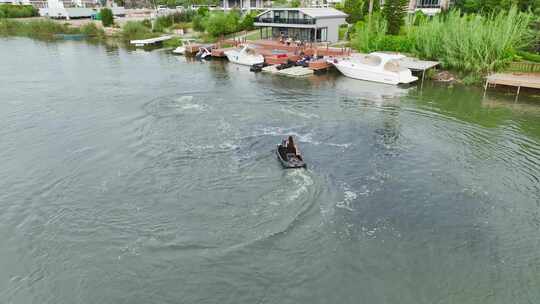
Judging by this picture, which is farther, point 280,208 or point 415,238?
point 280,208

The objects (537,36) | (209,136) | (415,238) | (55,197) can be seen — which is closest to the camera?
(415,238)

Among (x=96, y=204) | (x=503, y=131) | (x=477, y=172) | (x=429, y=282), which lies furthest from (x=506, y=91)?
(x=96, y=204)

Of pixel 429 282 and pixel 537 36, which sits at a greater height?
pixel 537 36

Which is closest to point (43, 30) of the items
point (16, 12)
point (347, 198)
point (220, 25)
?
point (16, 12)

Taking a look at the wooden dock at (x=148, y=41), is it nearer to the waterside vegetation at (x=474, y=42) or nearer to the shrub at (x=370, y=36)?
the shrub at (x=370, y=36)

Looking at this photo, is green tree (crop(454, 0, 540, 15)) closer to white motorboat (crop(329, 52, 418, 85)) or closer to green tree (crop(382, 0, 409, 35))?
green tree (crop(382, 0, 409, 35))

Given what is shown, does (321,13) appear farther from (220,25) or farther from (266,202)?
(266,202)

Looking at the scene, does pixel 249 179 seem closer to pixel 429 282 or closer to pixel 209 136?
pixel 209 136
